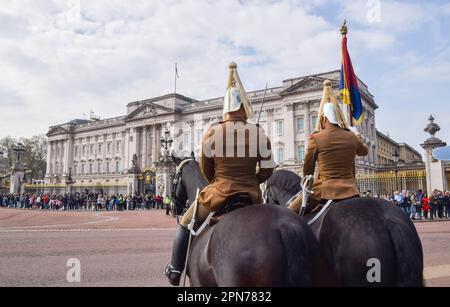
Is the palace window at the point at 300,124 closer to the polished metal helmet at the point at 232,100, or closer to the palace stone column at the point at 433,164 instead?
the palace stone column at the point at 433,164

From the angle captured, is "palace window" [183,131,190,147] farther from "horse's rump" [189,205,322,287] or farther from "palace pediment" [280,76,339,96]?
"horse's rump" [189,205,322,287]

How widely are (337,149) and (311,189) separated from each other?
52 cm

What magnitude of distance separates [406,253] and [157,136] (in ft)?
216

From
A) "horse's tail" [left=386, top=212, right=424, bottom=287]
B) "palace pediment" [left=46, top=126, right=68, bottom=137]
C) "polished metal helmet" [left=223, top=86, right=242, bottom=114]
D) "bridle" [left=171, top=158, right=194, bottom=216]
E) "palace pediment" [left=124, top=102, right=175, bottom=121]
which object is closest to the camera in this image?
"horse's tail" [left=386, top=212, right=424, bottom=287]

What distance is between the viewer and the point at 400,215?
10.1 ft

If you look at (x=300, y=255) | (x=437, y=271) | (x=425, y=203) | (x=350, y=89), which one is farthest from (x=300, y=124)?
(x=300, y=255)

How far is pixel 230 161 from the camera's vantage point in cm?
332

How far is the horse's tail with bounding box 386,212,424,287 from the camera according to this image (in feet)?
9.35

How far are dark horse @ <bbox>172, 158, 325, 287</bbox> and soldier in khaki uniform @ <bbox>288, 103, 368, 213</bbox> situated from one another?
1446mm

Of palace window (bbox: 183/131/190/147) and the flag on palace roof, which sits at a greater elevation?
palace window (bbox: 183/131/190/147)

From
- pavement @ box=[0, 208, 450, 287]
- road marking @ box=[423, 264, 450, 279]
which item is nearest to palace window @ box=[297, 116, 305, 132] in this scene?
pavement @ box=[0, 208, 450, 287]

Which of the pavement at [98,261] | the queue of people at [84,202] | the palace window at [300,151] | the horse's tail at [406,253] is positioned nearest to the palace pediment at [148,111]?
the palace window at [300,151]
